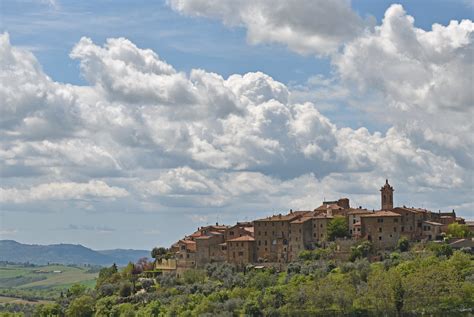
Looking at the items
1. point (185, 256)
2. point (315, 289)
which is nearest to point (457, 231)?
point (315, 289)

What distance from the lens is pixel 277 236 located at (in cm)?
13638

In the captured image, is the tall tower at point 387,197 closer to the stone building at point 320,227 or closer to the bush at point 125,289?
the stone building at point 320,227

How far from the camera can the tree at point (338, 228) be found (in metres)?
131

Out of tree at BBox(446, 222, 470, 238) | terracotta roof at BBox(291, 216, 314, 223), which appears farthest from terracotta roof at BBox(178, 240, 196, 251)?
tree at BBox(446, 222, 470, 238)

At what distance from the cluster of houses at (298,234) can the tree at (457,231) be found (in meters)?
1.52

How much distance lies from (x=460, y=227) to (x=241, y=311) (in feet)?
141

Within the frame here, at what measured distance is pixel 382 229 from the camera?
126 metres

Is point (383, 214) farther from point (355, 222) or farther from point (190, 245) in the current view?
point (190, 245)

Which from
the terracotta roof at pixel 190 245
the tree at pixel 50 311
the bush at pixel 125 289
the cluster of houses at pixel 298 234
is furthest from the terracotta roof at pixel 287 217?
the tree at pixel 50 311

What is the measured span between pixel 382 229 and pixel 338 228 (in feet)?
27.0

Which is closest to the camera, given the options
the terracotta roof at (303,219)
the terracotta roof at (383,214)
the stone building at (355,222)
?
the terracotta roof at (383,214)

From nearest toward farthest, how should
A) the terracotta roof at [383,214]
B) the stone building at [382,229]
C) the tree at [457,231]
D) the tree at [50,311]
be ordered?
the stone building at [382,229], the terracotta roof at [383,214], the tree at [457,231], the tree at [50,311]

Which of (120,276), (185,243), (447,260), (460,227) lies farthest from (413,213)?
(120,276)

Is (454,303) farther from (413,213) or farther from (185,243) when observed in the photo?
(185,243)
